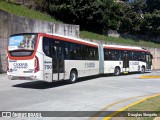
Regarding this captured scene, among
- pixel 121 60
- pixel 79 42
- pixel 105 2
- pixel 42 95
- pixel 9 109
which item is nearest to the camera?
pixel 9 109

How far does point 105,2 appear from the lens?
39.3 m

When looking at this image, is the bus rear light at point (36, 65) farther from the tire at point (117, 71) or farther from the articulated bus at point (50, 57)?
the tire at point (117, 71)

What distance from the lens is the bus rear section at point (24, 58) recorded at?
1603 centimetres

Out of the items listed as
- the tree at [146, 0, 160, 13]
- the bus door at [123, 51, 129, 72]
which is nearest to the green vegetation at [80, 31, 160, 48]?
the bus door at [123, 51, 129, 72]

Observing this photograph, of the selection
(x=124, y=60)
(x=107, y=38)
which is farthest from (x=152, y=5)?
(x=124, y=60)

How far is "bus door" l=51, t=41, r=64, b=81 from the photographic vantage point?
17375mm

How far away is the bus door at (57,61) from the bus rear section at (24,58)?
56.0 inches

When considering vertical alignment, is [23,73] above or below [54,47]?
below

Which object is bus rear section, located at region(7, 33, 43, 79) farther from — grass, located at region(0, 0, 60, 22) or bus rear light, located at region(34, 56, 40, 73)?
grass, located at region(0, 0, 60, 22)

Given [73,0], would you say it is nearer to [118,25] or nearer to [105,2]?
[105,2]

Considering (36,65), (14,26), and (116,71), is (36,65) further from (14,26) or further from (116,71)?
(116,71)

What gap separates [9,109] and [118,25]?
34681 millimetres

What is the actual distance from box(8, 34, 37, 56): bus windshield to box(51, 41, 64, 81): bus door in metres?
1.50

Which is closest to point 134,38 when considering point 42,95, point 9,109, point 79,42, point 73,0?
point 73,0
